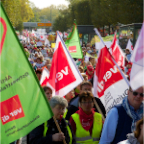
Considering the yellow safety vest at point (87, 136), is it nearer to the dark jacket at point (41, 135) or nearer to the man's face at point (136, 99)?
the dark jacket at point (41, 135)

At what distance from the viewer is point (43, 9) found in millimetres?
154375

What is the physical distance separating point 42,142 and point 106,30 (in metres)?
41.0

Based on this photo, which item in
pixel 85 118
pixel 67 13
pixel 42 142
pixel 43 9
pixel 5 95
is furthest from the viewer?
pixel 43 9

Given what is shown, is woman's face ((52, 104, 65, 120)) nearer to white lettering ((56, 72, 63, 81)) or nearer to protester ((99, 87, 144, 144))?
protester ((99, 87, 144, 144))

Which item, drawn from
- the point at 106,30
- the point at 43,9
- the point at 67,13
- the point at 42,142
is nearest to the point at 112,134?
the point at 42,142

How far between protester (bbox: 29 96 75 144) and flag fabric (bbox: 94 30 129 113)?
29.2 inches

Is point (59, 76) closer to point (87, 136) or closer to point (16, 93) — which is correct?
point (87, 136)

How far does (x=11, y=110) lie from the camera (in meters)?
2.82

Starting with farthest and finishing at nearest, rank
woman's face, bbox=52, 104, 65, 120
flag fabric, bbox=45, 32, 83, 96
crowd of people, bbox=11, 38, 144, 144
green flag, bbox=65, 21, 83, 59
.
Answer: green flag, bbox=65, 21, 83, 59
flag fabric, bbox=45, 32, 83, 96
woman's face, bbox=52, 104, 65, 120
crowd of people, bbox=11, 38, 144, 144

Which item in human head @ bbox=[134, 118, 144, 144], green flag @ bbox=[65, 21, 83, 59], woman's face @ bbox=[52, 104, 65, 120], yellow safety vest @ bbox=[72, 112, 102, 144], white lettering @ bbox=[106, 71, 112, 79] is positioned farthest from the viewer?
green flag @ bbox=[65, 21, 83, 59]

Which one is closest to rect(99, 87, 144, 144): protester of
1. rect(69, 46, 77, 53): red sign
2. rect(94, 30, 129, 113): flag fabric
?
rect(94, 30, 129, 113): flag fabric

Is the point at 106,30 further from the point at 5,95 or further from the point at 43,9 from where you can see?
the point at 43,9

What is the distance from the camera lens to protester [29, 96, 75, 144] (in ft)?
10.3

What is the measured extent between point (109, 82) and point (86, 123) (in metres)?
0.72
